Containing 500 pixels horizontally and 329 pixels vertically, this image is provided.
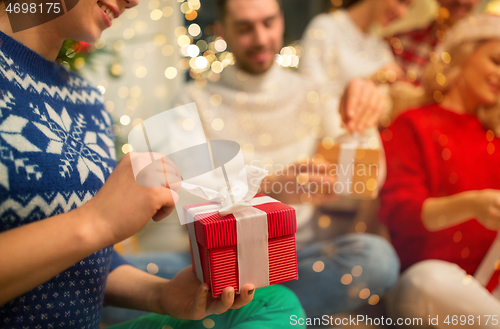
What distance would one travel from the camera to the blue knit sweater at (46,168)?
0.89 ft

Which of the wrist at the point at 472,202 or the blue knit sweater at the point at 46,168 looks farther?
the wrist at the point at 472,202

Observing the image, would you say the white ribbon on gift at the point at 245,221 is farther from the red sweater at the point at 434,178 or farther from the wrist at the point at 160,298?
the red sweater at the point at 434,178

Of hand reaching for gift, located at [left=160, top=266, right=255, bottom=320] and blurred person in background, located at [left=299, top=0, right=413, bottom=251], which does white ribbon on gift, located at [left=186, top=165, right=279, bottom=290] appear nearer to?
hand reaching for gift, located at [left=160, top=266, right=255, bottom=320]

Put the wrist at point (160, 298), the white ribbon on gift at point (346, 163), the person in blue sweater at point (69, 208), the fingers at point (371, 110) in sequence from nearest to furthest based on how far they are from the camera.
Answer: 1. the person in blue sweater at point (69, 208)
2. the wrist at point (160, 298)
3. the white ribbon on gift at point (346, 163)
4. the fingers at point (371, 110)

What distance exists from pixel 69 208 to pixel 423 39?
899mm

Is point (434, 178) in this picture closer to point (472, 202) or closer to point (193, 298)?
point (472, 202)

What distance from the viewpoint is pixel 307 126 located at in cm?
64

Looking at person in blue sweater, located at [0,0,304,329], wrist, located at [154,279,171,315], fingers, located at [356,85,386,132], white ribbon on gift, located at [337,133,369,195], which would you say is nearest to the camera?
person in blue sweater, located at [0,0,304,329]

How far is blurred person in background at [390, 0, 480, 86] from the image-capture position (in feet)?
2.52

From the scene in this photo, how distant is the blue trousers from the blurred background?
0.22 m

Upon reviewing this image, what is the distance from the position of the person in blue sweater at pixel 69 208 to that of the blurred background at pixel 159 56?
145 mm

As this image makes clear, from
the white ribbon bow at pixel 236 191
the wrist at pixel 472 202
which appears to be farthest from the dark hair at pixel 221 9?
the wrist at pixel 472 202

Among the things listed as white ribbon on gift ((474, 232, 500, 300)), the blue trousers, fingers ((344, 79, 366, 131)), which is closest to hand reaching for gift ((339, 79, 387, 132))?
fingers ((344, 79, 366, 131))

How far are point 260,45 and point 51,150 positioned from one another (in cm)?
43
